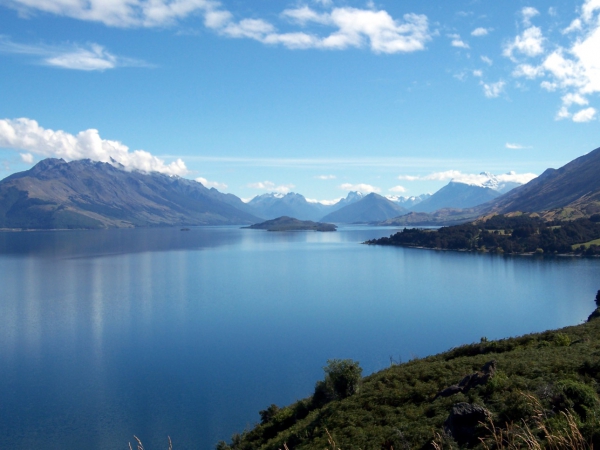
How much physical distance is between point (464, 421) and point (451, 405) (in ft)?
8.65

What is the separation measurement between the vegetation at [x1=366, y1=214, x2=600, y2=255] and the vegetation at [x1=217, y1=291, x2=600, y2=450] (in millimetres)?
121892

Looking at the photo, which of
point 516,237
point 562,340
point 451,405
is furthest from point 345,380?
point 516,237

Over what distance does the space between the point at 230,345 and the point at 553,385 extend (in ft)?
120

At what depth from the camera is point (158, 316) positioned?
58.4 meters

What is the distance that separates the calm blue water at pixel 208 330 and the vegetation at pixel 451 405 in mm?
10263

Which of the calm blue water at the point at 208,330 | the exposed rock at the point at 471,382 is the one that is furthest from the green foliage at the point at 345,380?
the calm blue water at the point at 208,330

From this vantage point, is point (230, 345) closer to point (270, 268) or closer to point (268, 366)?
point (268, 366)

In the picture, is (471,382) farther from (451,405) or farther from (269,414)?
(269,414)

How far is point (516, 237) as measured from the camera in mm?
146375

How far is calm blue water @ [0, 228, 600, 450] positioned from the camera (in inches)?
1220

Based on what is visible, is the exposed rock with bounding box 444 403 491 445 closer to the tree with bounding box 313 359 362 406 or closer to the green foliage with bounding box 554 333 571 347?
the tree with bounding box 313 359 362 406

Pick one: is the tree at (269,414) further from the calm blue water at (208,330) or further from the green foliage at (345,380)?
the green foliage at (345,380)

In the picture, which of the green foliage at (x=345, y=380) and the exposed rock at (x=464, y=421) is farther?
A: the green foliage at (x=345, y=380)

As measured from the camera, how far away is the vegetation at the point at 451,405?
12.2 metres
